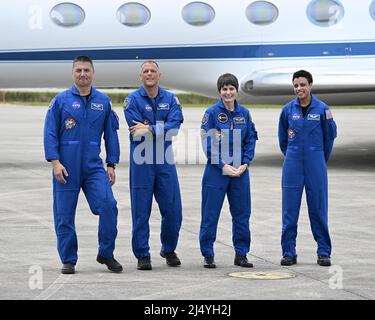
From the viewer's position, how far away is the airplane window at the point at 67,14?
741 inches

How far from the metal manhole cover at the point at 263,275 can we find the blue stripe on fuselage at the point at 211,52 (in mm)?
9930

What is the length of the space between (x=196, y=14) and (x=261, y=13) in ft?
3.81

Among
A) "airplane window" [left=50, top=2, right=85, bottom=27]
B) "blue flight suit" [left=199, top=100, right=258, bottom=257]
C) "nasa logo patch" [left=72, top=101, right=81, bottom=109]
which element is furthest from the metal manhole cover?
"airplane window" [left=50, top=2, right=85, bottom=27]

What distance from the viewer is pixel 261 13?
19.2 m

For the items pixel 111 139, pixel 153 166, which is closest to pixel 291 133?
pixel 153 166

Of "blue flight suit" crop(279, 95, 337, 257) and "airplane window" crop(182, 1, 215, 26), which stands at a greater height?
"airplane window" crop(182, 1, 215, 26)

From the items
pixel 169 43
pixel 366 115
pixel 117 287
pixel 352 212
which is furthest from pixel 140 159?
pixel 366 115

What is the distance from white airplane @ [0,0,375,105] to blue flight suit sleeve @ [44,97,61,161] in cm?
951

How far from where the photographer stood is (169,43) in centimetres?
1892

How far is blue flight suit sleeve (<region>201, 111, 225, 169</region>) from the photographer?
9.85 metres

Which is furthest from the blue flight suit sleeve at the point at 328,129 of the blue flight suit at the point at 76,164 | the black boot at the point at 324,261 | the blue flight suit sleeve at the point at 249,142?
the blue flight suit at the point at 76,164

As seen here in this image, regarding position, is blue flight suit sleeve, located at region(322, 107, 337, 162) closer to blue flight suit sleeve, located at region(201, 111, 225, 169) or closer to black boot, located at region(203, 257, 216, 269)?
blue flight suit sleeve, located at region(201, 111, 225, 169)

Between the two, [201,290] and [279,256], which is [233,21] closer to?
[279,256]

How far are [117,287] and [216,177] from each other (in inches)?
67.2
